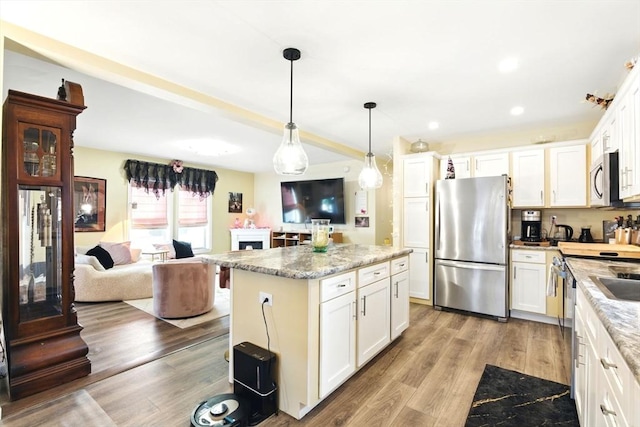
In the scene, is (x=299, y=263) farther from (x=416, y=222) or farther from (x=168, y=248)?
(x=168, y=248)

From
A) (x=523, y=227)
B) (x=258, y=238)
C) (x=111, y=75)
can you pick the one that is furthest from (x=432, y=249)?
(x=258, y=238)

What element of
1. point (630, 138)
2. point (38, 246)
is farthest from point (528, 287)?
point (38, 246)

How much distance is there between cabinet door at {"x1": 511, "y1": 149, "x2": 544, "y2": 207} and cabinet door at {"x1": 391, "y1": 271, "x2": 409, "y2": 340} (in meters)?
2.02

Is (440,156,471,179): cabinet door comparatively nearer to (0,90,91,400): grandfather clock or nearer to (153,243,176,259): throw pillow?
(0,90,91,400): grandfather clock

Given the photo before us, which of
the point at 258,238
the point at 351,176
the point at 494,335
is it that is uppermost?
the point at 351,176

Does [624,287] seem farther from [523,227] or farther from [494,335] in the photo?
[523,227]

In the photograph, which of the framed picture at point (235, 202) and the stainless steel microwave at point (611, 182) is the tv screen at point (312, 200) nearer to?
the framed picture at point (235, 202)

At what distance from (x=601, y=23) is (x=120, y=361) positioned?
4.25 m

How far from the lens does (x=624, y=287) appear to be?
177 centimetres

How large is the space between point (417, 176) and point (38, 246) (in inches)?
161

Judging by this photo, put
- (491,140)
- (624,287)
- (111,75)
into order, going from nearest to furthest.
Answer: (624,287), (111,75), (491,140)

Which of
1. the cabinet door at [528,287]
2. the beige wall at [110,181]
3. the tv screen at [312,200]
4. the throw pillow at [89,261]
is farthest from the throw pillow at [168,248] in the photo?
the cabinet door at [528,287]

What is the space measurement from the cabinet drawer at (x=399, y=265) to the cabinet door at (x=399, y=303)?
40 mm

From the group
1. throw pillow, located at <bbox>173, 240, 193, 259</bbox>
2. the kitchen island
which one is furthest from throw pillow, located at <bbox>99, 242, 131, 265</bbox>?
the kitchen island
